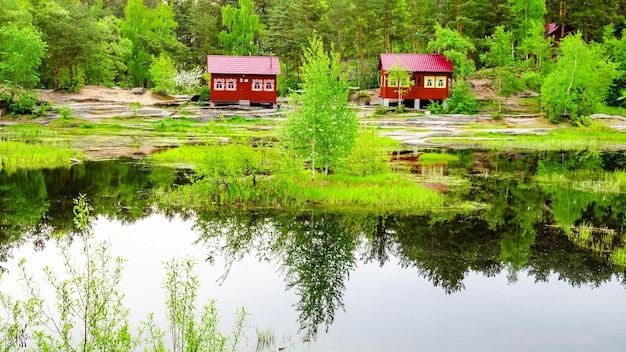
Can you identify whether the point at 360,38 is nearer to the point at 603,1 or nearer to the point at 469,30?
the point at 469,30

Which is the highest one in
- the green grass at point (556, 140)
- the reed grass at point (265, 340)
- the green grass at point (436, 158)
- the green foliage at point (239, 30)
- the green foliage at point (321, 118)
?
the green foliage at point (239, 30)

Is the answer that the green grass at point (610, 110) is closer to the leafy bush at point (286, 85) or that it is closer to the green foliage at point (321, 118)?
the leafy bush at point (286, 85)

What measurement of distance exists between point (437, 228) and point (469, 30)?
179 ft

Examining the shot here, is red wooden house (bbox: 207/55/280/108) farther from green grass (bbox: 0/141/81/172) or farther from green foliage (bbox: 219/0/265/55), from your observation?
green grass (bbox: 0/141/81/172)

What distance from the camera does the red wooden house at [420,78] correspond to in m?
60.0

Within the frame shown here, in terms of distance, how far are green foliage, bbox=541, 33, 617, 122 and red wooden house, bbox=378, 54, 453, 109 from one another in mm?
11858

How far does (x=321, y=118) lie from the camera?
68.1 feet

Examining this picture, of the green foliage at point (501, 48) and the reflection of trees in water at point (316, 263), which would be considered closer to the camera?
the reflection of trees in water at point (316, 263)

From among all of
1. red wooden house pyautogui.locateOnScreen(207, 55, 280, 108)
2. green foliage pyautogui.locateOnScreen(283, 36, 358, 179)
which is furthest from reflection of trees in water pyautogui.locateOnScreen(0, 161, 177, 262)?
red wooden house pyautogui.locateOnScreen(207, 55, 280, 108)

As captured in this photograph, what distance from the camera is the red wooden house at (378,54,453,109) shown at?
197ft

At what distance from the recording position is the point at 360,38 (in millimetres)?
68625

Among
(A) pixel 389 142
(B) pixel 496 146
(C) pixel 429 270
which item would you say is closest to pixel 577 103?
(B) pixel 496 146

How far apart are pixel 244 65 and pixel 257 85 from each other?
2.75m

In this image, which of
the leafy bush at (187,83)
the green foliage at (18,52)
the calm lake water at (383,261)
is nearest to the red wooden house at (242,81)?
the leafy bush at (187,83)
